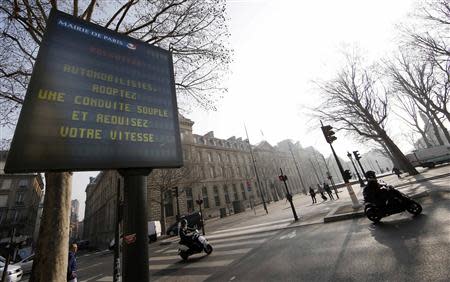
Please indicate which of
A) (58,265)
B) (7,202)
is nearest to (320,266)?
(58,265)

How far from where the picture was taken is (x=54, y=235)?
5270 millimetres

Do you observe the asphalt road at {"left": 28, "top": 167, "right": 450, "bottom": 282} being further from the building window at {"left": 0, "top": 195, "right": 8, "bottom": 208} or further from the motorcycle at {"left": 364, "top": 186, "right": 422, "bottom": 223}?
the building window at {"left": 0, "top": 195, "right": 8, "bottom": 208}

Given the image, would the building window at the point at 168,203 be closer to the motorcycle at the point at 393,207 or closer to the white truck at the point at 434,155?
the motorcycle at the point at 393,207

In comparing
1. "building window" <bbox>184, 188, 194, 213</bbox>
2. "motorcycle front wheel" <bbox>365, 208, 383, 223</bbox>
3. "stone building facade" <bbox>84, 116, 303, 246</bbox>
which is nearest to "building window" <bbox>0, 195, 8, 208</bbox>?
"stone building facade" <bbox>84, 116, 303, 246</bbox>

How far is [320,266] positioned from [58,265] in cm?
610

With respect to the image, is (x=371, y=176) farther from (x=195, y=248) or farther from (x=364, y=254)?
(x=195, y=248)

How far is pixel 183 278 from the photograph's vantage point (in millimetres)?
6191

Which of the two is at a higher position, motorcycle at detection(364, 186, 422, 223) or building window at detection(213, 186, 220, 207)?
building window at detection(213, 186, 220, 207)

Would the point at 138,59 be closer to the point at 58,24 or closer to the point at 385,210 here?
the point at 58,24

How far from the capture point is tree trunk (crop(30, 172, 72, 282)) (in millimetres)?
5027

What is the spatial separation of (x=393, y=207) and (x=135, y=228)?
7.41 m

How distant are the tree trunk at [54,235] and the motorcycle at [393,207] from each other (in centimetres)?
875

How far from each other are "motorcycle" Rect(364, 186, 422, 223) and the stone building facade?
66.6 ft

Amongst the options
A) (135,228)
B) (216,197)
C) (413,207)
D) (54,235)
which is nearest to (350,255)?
(413,207)
